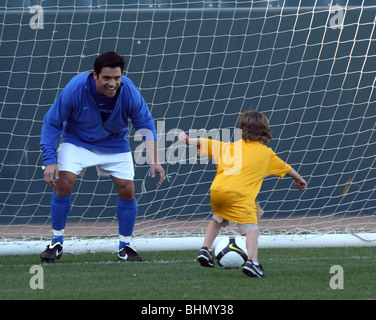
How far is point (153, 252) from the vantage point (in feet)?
19.3

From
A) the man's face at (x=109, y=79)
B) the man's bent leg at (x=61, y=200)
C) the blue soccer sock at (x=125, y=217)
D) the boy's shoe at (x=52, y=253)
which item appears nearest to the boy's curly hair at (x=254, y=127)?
the man's face at (x=109, y=79)

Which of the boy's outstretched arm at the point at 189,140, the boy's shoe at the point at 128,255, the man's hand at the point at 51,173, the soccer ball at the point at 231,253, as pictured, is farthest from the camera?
the boy's shoe at the point at 128,255

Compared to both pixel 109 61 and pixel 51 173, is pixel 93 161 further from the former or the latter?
pixel 109 61

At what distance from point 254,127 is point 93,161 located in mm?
1332

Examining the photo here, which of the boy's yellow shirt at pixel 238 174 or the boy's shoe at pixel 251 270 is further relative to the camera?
the boy's yellow shirt at pixel 238 174

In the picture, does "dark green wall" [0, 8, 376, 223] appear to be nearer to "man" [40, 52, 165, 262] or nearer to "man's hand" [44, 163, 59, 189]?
"man" [40, 52, 165, 262]

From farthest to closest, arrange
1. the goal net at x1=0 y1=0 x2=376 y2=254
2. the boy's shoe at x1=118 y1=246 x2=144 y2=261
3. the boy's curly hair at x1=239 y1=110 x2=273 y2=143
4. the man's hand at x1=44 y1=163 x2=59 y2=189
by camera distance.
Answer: the goal net at x1=0 y1=0 x2=376 y2=254 < the boy's shoe at x1=118 y1=246 x2=144 y2=261 < the man's hand at x1=44 y1=163 x2=59 y2=189 < the boy's curly hair at x1=239 y1=110 x2=273 y2=143

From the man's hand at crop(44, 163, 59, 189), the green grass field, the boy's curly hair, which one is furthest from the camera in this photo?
the man's hand at crop(44, 163, 59, 189)

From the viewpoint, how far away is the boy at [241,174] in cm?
436

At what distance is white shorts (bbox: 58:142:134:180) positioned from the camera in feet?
16.9

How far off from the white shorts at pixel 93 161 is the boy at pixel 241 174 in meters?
0.98

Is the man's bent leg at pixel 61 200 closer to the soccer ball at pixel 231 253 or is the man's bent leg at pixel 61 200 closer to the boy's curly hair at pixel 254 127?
the soccer ball at pixel 231 253

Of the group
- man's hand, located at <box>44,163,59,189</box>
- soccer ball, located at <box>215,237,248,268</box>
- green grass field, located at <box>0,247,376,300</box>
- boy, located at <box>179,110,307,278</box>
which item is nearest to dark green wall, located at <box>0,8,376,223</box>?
green grass field, located at <box>0,247,376,300</box>

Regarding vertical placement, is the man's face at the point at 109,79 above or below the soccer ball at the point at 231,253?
above
